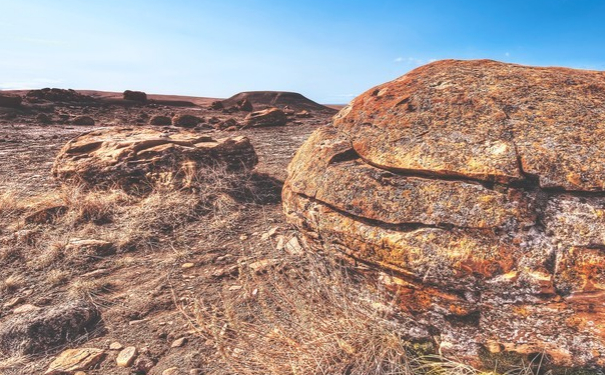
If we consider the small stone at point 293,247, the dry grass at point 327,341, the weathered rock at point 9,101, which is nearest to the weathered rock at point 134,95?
the weathered rock at point 9,101

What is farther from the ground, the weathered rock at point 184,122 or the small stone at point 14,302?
the weathered rock at point 184,122

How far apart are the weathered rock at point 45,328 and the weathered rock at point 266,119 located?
977 centimetres

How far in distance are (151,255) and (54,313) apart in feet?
3.79

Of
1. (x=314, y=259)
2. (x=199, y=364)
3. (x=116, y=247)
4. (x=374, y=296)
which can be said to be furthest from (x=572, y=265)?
(x=116, y=247)

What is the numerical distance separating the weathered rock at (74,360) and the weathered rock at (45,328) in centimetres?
17

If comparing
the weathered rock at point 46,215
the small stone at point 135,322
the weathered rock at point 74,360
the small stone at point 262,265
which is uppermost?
the small stone at point 262,265

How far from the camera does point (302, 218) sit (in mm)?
2580

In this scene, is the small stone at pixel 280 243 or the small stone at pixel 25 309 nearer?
the small stone at pixel 25 309

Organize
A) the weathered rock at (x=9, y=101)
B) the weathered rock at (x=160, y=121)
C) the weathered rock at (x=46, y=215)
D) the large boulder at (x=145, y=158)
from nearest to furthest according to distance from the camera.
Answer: the weathered rock at (x=46, y=215)
the large boulder at (x=145, y=158)
the weathered rock at (x=160, y=121)
the weathered rock at (x=9, y=101)

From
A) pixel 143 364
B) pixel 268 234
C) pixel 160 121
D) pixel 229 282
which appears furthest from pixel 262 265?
pixel 160 121

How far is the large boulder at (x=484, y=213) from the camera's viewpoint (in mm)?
1850

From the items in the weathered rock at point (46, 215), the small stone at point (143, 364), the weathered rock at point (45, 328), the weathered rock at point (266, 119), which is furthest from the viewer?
the weathered rock at point (266, 119)

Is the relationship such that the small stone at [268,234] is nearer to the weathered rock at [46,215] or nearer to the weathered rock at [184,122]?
the weathered rock at [46,215]

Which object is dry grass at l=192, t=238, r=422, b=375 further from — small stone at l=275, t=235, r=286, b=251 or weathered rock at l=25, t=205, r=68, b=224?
weathered rock at l=25, t=205, r=68, b=224
